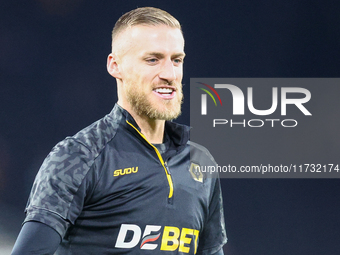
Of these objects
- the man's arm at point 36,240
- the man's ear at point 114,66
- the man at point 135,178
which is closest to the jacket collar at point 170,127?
the man at point 135,178

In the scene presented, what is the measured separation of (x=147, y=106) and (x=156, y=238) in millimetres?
407

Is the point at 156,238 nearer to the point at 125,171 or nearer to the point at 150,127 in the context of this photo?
the point at 125,171

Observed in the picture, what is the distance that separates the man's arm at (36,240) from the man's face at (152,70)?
47cm

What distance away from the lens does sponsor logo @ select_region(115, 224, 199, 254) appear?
1.19 metres

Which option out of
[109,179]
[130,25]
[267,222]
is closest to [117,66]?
[130,25]

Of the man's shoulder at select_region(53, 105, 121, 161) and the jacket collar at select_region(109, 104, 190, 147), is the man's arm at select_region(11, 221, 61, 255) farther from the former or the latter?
the jacket collar at select_region(109, 104, 190, 147)

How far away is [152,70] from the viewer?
130 cm

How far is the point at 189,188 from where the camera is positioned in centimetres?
135

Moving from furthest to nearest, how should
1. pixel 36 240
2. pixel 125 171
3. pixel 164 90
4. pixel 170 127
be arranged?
1. pixel 170 127
2. pixel 164 90
3. pixel 125 171
4. pixel 36 240

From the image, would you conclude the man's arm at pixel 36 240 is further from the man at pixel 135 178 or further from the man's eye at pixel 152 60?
the man's eye at pixel 152 60

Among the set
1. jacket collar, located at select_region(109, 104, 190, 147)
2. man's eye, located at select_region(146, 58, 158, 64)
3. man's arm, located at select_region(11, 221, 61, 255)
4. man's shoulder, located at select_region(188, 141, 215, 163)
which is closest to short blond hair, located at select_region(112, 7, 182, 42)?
man's eye, located at select_region(146, 58, 158, 64)

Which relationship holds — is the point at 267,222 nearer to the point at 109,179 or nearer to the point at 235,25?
the point at 235,25

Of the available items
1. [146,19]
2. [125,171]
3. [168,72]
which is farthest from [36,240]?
[146,19]

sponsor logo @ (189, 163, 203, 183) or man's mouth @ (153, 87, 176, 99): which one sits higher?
man's mouth @ (153, 87, 176, 99)
